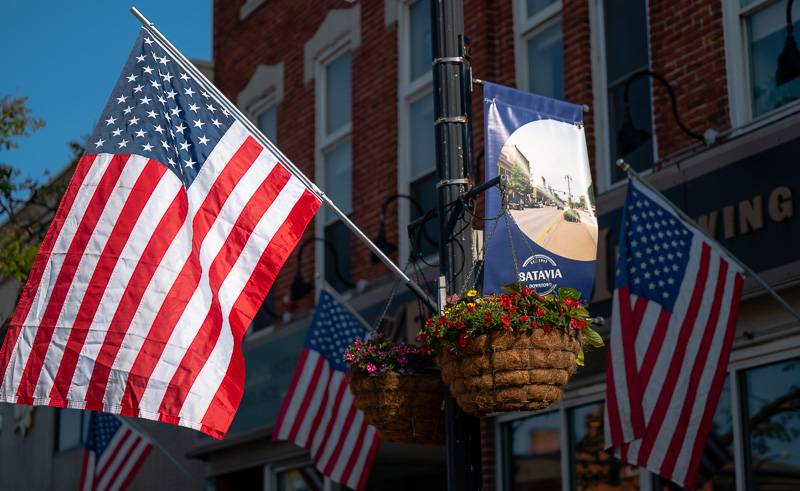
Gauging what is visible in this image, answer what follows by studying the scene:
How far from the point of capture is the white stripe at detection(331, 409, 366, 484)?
12.6m

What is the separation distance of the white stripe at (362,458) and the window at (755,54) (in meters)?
4.61

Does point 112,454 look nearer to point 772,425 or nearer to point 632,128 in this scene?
point 632,128

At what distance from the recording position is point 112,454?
16.3m

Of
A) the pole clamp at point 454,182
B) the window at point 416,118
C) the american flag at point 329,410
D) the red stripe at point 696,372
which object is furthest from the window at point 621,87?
the pole clamp at point 454,182

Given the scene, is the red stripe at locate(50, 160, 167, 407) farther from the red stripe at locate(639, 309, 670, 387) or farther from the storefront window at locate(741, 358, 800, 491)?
the storefront window at locate(741, 358, 800, 491)

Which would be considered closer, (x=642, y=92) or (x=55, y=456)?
(x=642, y=92)

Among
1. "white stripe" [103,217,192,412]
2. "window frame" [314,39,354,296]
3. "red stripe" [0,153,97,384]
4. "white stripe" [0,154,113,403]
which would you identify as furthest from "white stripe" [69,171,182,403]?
"window frame" [314,39,354,296]

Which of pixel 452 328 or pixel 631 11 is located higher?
→ pixel 631 11

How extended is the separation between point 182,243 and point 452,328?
217 centimetres

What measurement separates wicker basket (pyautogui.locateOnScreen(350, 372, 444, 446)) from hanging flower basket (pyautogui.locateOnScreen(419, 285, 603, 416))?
604 mm

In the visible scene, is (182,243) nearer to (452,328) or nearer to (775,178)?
(452,328)

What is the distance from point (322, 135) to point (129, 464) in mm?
4542

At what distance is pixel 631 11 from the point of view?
11.7 metres

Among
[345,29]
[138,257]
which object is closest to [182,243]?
[138,257]
